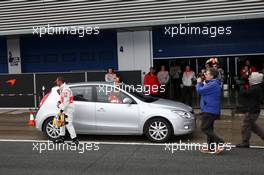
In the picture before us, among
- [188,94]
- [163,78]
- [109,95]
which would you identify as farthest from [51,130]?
[188,94]

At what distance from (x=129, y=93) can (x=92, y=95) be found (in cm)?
93

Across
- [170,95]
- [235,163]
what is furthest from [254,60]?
[235,163]

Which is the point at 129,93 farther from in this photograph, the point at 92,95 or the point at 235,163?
the point at 235,163

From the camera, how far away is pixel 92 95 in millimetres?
11469

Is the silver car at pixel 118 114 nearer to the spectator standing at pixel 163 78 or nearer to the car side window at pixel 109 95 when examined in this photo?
the car side window at pixel 109 95

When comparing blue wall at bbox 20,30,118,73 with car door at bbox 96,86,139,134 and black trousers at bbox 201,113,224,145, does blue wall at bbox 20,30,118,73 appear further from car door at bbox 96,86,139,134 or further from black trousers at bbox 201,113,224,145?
black trousers at bbox 201,113,224,145

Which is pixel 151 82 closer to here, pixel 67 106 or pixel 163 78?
pixel 163 78

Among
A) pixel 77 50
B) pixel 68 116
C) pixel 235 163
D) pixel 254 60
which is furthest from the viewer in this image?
pixel 77 50

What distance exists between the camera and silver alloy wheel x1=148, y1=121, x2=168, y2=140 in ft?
35.8

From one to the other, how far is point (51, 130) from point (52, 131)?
Result: 35 mm

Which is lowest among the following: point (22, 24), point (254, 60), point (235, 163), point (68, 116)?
point (235, 163)

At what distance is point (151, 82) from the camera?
1702cm

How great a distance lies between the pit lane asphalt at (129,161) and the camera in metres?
8.38

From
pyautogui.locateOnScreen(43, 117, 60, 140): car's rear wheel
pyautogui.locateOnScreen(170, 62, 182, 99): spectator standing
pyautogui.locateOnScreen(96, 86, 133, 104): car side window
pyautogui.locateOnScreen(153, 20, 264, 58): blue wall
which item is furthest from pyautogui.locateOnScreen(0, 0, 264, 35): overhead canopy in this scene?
pyautogui.locateOnScreen(43, 117, 60, 140): car's rear wheel
